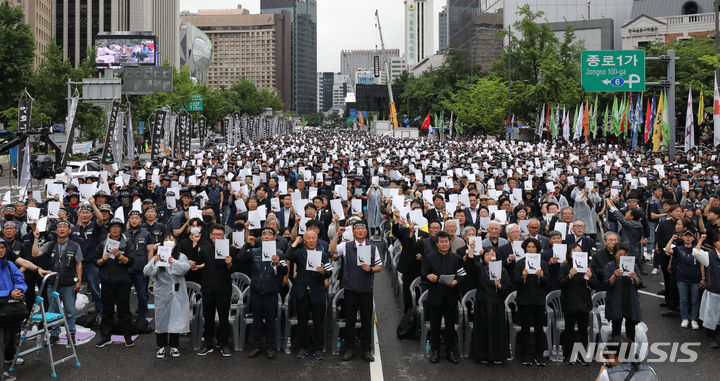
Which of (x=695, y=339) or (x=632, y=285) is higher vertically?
(x=632, y=285)

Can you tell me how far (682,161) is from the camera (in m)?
24.1

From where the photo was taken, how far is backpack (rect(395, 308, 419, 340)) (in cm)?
904

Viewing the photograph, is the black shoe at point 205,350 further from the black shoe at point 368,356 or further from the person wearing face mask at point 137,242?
the black shoe at point 368,356

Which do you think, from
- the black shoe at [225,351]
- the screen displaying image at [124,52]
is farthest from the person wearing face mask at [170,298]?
the screen displaying image at [124,52]

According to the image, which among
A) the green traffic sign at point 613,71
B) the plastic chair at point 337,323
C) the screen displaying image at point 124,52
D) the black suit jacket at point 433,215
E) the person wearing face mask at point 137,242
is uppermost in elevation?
the screen displaying image at point 124,52

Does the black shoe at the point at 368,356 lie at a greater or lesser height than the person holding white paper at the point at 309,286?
lesser

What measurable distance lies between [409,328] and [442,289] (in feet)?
4.50

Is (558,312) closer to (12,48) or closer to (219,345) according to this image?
(219,345)

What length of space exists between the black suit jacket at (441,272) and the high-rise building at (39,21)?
106m

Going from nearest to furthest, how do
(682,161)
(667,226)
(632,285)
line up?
(632,285) → (667,226) → (682,161)

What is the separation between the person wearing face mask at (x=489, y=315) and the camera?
7836 mm

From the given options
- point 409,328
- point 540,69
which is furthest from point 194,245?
point 540,69

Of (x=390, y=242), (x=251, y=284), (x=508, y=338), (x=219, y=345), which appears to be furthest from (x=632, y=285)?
(x=390, y=242)

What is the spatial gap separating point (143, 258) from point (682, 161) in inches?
860
